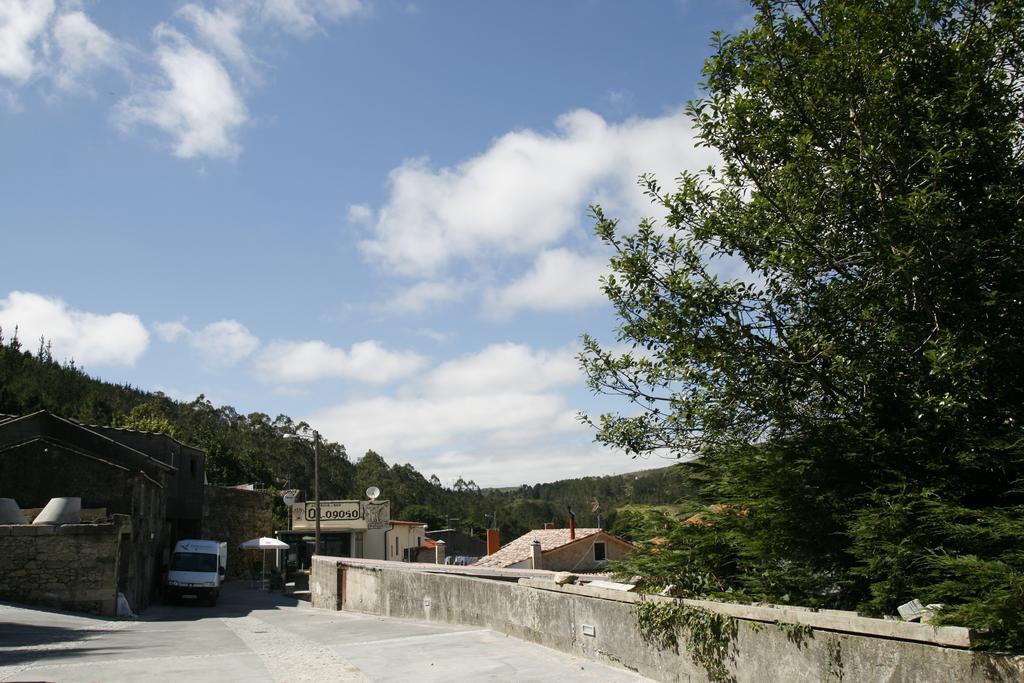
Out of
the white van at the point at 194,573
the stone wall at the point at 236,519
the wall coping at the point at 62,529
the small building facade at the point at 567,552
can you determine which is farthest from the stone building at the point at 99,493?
the small building facade at the point at 567,552

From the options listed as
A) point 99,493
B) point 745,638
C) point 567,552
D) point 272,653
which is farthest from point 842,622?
point 567,552

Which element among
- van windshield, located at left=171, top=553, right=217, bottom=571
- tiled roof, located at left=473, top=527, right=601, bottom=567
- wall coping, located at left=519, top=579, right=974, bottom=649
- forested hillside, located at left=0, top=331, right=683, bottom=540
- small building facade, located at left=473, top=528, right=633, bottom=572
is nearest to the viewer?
wall coping, located at left=519, top=579, right=974, bottom=649

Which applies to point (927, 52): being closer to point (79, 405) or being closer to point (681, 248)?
point (681, 248)

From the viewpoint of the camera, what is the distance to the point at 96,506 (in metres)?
27.5

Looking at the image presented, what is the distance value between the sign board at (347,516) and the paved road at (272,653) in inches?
1001

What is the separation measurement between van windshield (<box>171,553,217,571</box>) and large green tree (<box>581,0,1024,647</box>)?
83.8 feet

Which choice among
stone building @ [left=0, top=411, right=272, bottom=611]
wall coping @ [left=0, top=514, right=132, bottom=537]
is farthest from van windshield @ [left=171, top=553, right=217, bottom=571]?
wall coping @ [left=0, top=514, right=132, bottom=537]

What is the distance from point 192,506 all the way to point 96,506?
1594 cm

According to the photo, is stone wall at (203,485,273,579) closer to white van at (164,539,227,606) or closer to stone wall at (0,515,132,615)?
white van at (164,539,227,606)

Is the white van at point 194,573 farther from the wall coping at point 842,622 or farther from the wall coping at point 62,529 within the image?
the wall coping at point 842,622

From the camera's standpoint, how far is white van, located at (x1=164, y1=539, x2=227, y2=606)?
96.8 ft

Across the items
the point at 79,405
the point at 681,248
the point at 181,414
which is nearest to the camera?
the point at 681,248

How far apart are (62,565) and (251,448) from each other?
6525cm

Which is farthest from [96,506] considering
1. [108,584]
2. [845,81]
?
[845,81]
